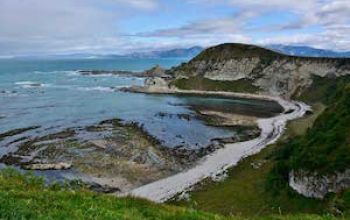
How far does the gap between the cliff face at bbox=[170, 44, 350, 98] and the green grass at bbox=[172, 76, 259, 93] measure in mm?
1927

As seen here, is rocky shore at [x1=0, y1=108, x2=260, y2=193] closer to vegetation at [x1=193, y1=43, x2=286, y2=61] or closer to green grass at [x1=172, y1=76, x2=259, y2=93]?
green grass at [x1=172, y1=76, x2=259, y2=93]

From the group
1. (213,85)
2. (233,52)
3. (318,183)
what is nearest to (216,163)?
(318,183)

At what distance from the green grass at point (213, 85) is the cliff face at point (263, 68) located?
6.32ft

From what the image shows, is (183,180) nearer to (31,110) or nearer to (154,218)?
(154,218)

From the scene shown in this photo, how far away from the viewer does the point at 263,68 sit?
559 ft

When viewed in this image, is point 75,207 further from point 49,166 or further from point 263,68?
point 263,68

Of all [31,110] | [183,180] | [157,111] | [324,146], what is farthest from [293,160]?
[31,110]

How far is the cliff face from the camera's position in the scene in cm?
15512

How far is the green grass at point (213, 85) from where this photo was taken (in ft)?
540

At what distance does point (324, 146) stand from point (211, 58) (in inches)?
5764

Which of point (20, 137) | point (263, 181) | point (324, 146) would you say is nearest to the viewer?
point (324, 146)

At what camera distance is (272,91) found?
160 metres

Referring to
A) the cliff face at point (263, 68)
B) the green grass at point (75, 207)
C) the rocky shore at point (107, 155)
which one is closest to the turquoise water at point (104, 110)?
the rocky shore at point (107, 155)

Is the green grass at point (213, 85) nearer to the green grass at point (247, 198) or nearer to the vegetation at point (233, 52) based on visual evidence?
the vegetation at point (233, 52)
